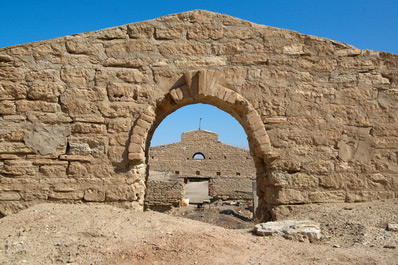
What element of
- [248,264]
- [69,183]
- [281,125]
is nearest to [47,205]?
[69,183]

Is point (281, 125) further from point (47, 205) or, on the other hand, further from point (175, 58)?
point (47, 205)

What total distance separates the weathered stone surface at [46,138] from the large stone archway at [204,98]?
96cm

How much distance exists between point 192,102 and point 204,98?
27 centimetres

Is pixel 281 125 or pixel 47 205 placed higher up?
pixel 281 125

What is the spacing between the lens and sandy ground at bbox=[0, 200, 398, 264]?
289 centimetres

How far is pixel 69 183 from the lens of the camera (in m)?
4.45

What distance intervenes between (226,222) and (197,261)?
636cm

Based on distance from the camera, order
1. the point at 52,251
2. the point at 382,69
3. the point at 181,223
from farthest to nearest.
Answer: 1. the point at 382,69
2. the point at 181,223
3. the point at 52,251

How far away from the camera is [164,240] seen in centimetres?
320

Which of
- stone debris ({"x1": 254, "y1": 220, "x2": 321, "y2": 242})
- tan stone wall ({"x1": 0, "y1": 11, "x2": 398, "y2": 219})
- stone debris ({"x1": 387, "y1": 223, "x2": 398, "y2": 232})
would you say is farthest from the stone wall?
stone debris ({"x1": 387, "y1": 223, "x2": 398, "y2": 232})

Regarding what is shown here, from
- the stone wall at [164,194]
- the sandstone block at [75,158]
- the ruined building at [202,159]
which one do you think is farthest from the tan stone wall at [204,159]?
the sandstone block at [75,158]

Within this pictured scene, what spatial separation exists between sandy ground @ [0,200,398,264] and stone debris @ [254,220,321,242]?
8cm

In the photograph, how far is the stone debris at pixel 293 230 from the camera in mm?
3541

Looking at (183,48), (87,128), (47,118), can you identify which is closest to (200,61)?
(183,48)
